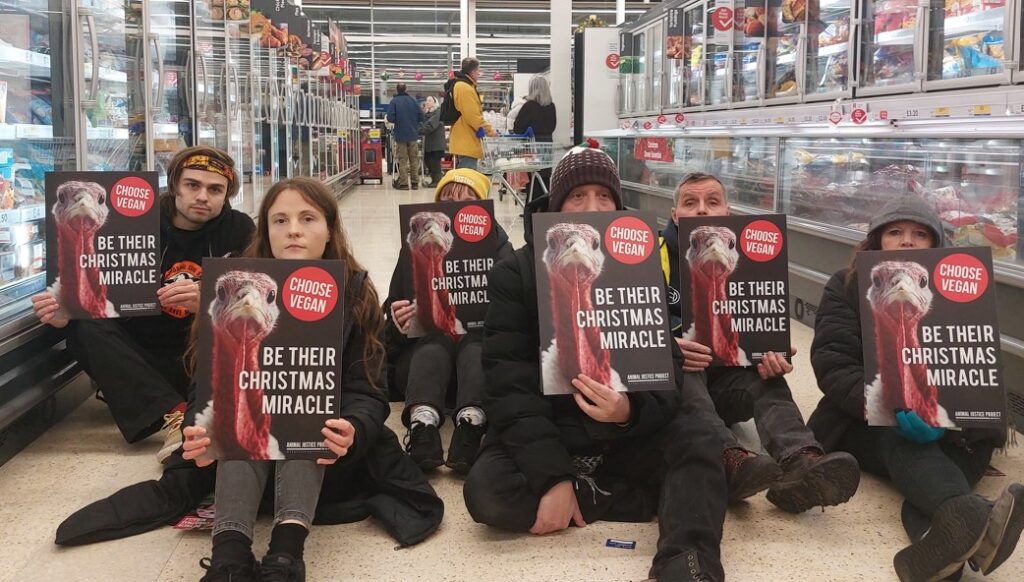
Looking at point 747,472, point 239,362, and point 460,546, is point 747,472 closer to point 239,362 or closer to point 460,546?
point 460,546

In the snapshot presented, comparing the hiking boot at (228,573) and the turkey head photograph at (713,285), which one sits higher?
the turkey head photograph at (713,285)

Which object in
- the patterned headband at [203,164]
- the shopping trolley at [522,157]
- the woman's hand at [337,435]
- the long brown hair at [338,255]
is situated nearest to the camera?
the woman's hand at [337,435]

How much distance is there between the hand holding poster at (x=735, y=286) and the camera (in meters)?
2.79

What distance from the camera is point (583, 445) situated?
96.0 inches

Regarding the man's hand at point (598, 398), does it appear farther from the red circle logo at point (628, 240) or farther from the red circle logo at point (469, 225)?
the red circle logo at point (469, 225)

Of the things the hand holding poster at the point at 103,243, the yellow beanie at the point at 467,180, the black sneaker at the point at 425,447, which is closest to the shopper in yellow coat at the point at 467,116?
the yellow beanie at the point at 467,180

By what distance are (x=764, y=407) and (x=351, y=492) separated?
48.3 inches

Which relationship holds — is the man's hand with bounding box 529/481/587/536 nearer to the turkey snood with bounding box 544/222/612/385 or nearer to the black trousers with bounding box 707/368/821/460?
the turkey snood with bounding box 544/222/612/385

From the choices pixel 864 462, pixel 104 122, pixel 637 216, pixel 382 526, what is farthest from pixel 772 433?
pixel 104 122

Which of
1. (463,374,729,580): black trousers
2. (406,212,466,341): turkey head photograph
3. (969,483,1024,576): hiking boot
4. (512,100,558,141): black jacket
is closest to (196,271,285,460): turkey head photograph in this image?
(463,374,729,580): black trousers

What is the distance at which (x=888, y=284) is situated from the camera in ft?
7.83

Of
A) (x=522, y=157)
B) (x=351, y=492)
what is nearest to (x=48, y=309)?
(x=351, y=492)

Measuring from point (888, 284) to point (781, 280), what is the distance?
0.47m

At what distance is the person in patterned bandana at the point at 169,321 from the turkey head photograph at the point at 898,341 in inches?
78.3
